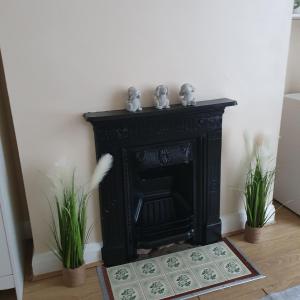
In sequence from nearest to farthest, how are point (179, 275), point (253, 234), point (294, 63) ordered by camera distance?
point (179, 275)
point (253, 234)
point (294, 63)

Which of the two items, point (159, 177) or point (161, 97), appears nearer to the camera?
point (161, 97)

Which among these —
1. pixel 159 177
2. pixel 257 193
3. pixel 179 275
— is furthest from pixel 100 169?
pixel 257 193

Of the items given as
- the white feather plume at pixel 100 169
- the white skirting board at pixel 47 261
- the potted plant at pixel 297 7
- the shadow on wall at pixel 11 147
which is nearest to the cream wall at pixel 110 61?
the white skirting board at pixel 47 261

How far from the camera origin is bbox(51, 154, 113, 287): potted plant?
1673 millimetres

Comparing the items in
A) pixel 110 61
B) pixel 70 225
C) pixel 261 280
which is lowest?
pixel 261 280

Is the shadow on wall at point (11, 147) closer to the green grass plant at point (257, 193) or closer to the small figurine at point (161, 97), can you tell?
the small figurine at point (161, 97)

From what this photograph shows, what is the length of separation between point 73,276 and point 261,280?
103cm

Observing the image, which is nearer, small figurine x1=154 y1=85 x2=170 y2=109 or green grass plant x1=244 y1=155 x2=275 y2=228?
small figurine x1=154 y1=85 x2=170 y2=109

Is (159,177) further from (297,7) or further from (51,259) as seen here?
(297,7)

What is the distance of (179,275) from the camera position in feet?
6.09

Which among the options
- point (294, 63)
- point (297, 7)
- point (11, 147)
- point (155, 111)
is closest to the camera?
point (155, 111)

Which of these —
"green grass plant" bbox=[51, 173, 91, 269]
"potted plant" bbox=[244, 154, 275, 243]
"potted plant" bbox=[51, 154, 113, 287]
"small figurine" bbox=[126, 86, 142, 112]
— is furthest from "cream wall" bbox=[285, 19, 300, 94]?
"green grass plant" bbox=[51, 173, 91, 269]

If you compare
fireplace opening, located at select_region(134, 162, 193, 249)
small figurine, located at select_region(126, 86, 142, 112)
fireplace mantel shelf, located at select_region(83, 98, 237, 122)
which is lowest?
fireplace opening, located at select_region(134, 162, 193, 249)

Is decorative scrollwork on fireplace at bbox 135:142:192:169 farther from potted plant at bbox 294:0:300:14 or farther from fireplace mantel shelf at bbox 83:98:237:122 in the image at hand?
potted plant at bbox 294:0:300:14
